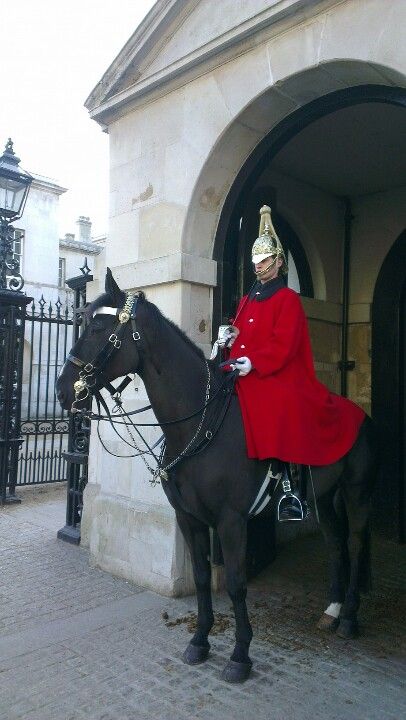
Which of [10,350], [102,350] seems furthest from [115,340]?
[10,350]

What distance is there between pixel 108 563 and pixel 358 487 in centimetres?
248

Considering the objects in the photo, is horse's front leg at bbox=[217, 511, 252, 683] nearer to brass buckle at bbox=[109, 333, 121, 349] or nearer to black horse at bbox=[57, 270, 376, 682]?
black horse at bbox=[57, 270, 376, 682]

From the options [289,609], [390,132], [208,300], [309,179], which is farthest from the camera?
[309,179]

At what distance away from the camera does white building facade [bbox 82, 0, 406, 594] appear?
4.09 meters

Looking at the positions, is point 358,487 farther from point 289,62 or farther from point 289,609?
point 289,62

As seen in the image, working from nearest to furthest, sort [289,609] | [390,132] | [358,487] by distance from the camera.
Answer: [358,487]
[289,609]
[390,132]

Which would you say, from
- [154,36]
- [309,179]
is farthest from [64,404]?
[309,179]

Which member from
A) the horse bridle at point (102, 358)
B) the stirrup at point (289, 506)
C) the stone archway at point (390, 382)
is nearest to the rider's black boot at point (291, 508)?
the stirrup at point (289, 506)

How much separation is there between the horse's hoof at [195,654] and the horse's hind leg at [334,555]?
0.97m

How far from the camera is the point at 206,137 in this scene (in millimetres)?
4840

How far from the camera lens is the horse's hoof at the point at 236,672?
3365 millimetres

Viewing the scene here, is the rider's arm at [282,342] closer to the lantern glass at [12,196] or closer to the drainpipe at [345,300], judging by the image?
the drainpipe at [345,300]

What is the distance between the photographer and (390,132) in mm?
5734

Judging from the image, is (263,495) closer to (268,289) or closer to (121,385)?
(121,385)
